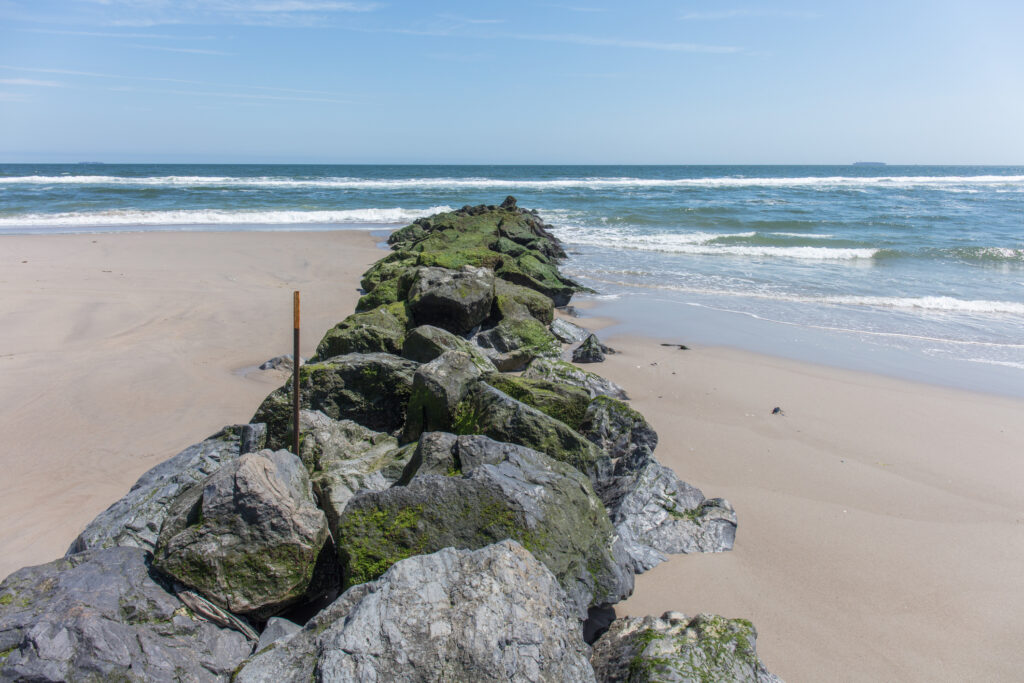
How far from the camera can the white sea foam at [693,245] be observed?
16.8 m

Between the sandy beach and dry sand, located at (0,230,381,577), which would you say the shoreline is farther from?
dry sand, located at (0,230,381,577)

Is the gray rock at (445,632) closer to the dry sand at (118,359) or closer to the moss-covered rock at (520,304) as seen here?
the dry sand at (118,359)

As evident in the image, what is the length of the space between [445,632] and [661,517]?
80.2 inches

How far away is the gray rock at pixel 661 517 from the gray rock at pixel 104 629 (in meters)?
2.04

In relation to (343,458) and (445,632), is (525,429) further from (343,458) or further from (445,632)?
(445,632)

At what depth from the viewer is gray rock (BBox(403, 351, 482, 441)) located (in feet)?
13.4

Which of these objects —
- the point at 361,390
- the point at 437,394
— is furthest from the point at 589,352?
the point at 437,394

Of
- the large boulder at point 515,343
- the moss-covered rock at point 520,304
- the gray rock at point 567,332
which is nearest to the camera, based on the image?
the large boulder at point 515,343

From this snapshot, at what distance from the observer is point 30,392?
5738 millimetres

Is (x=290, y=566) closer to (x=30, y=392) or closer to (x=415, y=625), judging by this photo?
(x=415, y=625)

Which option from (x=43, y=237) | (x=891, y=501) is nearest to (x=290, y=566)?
(x=891, y=501)

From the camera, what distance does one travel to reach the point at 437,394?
4.09m

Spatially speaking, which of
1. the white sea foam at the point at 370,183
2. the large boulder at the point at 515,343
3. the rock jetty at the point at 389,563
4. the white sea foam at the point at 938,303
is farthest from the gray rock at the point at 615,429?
→ the white sea foam at the point at 370,183

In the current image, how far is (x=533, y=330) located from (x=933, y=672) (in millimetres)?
4589
